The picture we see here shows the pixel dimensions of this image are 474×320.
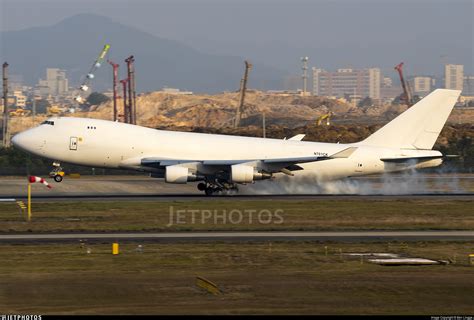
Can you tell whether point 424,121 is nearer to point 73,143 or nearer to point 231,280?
point 73,143

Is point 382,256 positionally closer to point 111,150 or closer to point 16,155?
point 111,150

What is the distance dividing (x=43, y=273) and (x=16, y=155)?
62947 mm

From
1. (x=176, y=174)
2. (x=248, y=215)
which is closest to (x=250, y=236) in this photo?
(x=248, y=215)

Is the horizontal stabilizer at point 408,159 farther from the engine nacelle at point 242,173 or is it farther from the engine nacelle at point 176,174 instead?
the engine nacelle at point 176,174

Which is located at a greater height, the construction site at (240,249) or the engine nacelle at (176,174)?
the engine nacelle at (176,174)

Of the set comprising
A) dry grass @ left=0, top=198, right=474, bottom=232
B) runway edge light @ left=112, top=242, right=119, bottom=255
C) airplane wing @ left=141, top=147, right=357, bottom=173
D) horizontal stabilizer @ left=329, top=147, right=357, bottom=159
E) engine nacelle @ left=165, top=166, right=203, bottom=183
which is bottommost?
runway edge light @ left=112, top=242, right=119, bottom=255

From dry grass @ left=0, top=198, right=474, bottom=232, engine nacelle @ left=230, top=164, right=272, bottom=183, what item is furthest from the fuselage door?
engine nacelle @ left=230, top=164, right=272, bottom=183

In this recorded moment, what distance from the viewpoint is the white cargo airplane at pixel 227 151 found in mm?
60562

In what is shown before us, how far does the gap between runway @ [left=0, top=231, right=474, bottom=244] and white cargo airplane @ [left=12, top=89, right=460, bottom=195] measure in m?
16.9

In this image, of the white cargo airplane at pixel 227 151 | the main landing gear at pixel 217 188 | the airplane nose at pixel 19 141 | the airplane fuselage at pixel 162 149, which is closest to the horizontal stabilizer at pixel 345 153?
the white cargo airplane at pixel 227 151

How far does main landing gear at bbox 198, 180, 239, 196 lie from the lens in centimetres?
6225

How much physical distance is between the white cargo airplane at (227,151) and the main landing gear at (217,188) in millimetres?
67

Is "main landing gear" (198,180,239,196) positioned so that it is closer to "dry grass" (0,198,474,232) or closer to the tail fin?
"dry grass" (0,198,474,232)

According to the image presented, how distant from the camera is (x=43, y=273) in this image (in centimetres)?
3169
